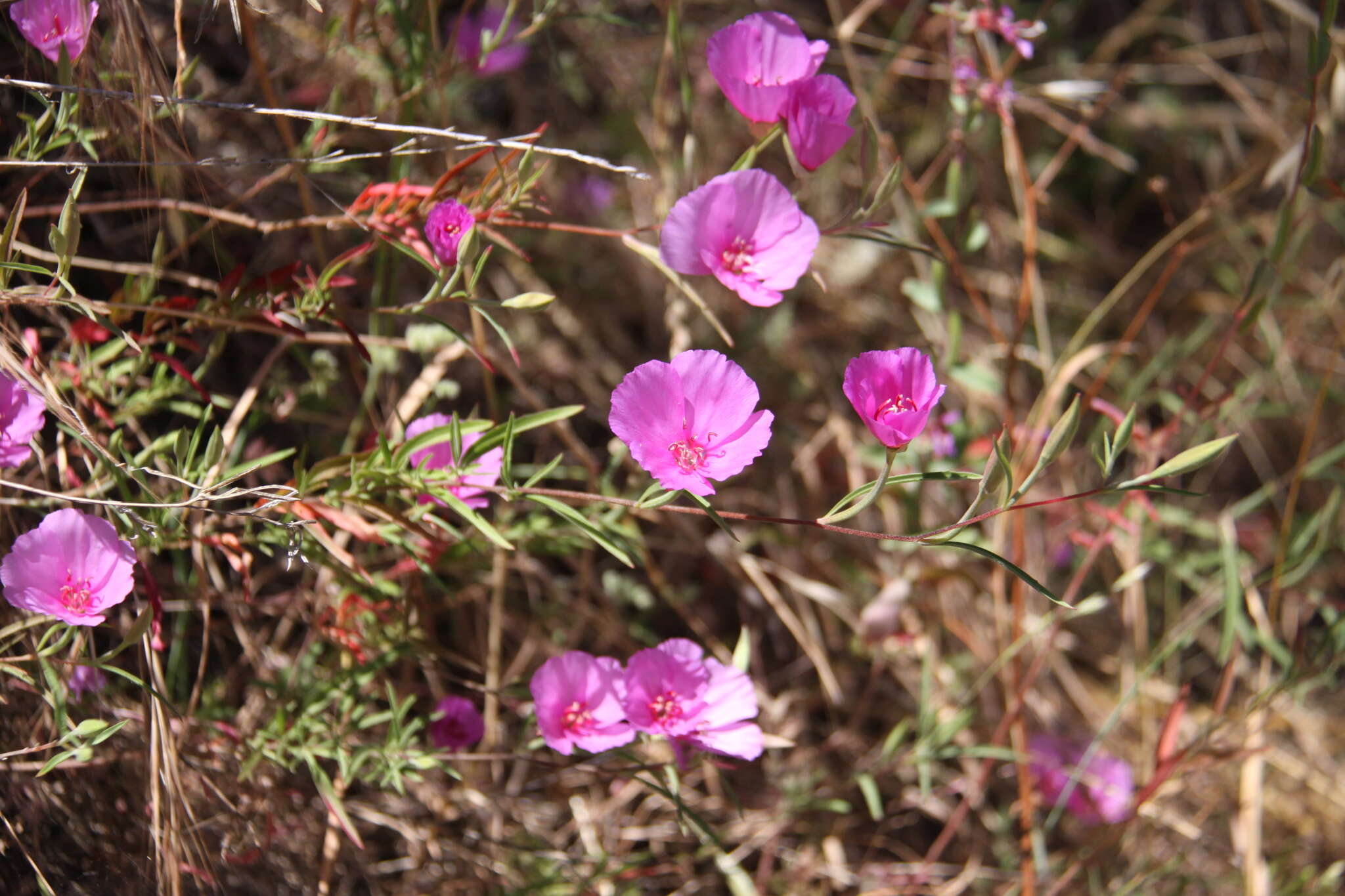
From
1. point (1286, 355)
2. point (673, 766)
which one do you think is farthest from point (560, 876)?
point (1286, 355)

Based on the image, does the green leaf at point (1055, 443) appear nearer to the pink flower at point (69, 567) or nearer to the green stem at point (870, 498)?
the green stem at point (870, 498)

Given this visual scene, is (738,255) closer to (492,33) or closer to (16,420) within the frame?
(16,420)

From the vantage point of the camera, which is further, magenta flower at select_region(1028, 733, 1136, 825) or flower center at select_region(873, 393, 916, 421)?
magenta flower at select_region(1028, 733, 1136, 825)

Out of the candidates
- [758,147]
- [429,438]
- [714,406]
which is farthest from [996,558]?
[429,438]

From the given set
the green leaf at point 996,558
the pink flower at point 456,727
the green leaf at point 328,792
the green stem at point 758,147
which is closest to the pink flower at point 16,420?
the green leaf at point 328,792

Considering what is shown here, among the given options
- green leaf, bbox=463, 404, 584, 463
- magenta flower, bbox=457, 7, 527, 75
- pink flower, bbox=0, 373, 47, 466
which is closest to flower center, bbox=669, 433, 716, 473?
green leaf, bbox=463, 404, 584, 463

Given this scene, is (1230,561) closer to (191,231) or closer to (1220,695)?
(1220,695)

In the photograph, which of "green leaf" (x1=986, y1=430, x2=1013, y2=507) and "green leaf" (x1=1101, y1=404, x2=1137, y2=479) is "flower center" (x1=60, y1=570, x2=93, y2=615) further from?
"green leaf" (x1=1101, y1=404, x2=1137, y2=479)
